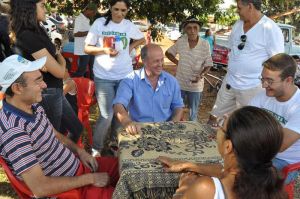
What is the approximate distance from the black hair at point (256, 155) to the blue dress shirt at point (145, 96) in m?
1.73

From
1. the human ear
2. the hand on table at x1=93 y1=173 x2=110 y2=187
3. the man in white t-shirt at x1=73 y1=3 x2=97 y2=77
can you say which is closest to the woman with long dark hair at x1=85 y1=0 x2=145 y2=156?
the hand on table at x1=93 y1=173 x2=110 y2=187

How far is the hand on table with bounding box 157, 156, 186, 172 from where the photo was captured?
6.64 ft

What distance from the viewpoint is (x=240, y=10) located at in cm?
373

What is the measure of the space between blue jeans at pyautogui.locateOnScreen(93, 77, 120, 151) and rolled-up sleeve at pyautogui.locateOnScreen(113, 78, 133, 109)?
794mm

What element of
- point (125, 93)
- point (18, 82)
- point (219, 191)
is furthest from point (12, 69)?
point (219, 191)

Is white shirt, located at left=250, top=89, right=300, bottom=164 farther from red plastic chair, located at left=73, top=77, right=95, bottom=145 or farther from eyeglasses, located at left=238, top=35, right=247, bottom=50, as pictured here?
red plastic chair, located at left=73, top=77, right=95, bottom=145

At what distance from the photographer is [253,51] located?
12.3ft

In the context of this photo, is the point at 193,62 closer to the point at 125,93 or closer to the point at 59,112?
the point at 125,93

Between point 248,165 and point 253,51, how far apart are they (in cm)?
244

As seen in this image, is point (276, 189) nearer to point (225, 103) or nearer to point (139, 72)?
point (139, 72)

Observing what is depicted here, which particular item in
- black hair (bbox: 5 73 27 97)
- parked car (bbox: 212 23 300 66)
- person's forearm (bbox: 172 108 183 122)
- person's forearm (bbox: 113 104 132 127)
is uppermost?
black hair (bbox: 5 73 27 97)

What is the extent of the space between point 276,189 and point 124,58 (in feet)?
9.22

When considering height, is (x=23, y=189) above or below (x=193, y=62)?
below

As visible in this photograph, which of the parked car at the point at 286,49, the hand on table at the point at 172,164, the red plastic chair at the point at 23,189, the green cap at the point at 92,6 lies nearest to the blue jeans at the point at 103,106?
the red plastic chair at the point at 23,189
